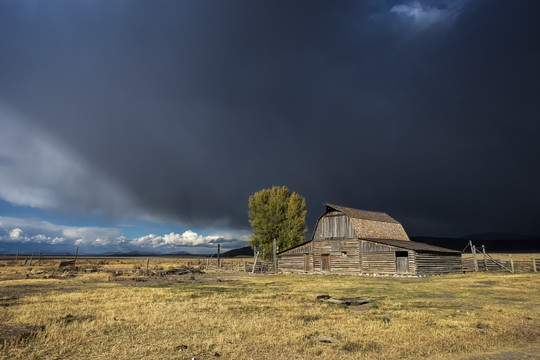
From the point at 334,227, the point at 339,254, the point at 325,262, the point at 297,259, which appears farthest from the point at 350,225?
the point at 297,259

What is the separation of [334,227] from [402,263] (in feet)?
32.6

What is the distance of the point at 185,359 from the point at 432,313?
10867mm

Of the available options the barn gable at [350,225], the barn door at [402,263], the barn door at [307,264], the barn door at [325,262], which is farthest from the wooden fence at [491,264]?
the barn door at [307,264]

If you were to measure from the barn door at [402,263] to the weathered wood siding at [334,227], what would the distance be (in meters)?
6.17

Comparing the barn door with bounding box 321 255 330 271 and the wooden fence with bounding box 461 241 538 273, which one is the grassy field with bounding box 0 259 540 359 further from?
the barn door with bounding box 321 255 330 271

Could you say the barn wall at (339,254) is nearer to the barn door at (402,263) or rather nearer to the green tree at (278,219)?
the barn door at (402,263)

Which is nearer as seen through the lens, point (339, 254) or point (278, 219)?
point (339, 254)

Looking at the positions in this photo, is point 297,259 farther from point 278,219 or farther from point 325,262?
point 278,219

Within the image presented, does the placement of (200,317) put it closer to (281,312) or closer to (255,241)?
(281,312)

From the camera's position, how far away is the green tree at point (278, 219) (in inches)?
2480

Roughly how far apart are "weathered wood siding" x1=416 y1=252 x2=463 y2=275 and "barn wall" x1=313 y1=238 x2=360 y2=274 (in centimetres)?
730

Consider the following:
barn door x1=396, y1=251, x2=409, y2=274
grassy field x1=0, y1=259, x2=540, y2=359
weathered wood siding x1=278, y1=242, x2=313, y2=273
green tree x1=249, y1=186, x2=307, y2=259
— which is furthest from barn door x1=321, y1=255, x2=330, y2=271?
grassy field x1=0, y1=259, x2=540, y2=359

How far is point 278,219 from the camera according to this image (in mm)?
64000

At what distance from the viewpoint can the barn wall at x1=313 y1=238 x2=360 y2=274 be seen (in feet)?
142
